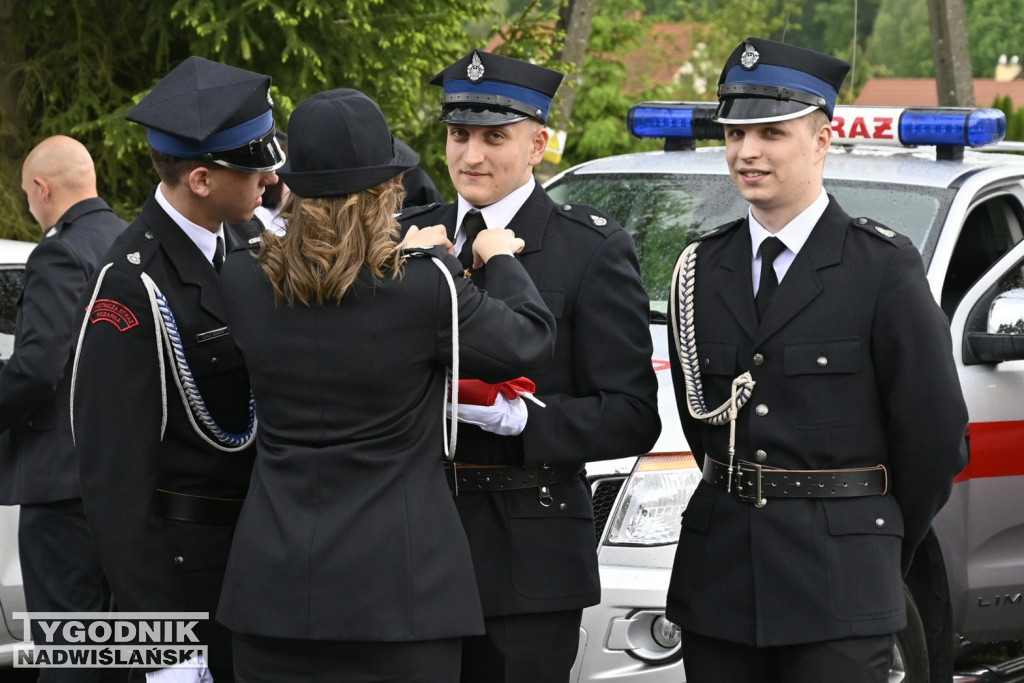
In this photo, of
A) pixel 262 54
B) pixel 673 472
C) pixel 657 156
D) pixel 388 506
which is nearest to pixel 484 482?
pixel 388 506

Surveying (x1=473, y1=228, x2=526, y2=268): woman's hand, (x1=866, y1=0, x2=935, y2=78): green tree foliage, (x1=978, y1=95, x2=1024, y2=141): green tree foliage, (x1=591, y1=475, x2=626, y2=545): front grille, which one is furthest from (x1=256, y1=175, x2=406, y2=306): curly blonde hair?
(x1=866, y1=0, x2=935, y2=78): green tree foliage

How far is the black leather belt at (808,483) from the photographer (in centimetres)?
317

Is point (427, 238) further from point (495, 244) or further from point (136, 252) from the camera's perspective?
point (136, 252)

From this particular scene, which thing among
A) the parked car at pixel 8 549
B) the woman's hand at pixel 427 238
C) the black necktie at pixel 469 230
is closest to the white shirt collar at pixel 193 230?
the woman's hand at pixel 427 238

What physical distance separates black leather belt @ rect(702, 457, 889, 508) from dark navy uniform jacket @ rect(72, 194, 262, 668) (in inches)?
46.9

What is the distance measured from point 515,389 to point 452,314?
45cm

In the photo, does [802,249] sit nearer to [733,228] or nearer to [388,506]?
[733,228]

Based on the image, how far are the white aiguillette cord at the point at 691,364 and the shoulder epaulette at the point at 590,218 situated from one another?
0.70ft

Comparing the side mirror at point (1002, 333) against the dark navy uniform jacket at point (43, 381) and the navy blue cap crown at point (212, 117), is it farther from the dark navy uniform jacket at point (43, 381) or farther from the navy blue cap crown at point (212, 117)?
the dark navy uniform jacket at point (43, 381)

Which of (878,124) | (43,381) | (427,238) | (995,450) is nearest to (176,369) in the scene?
(427,238)

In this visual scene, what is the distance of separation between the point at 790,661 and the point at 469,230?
1312mm

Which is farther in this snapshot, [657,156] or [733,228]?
[657,156]

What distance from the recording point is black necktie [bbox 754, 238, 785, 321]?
333 cm

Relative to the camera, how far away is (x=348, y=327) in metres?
2.75
